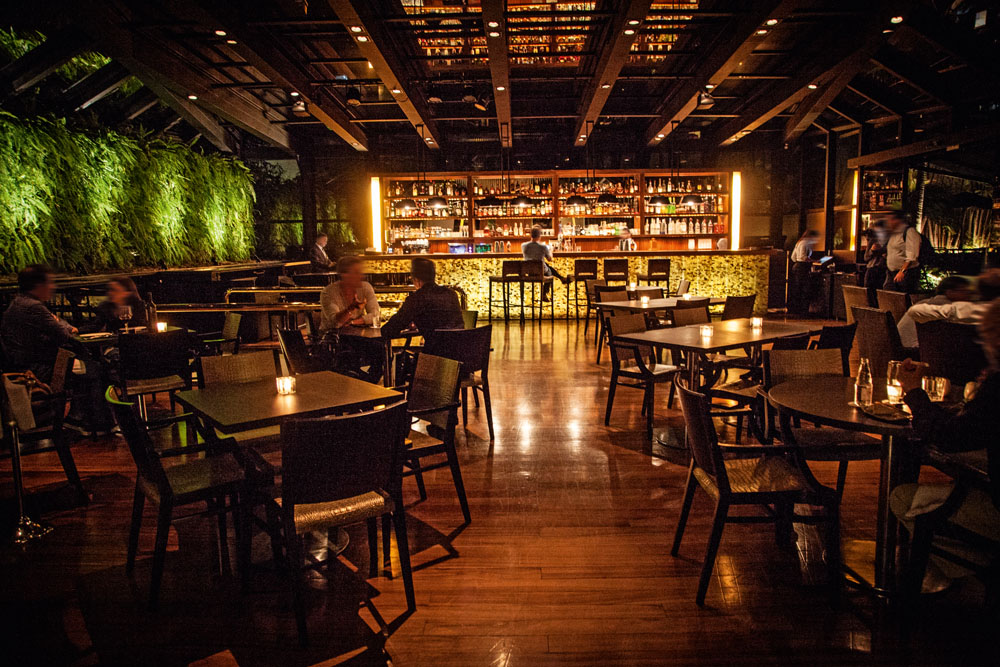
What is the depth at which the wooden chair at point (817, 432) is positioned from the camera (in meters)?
2.69

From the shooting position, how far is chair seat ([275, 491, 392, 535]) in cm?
219

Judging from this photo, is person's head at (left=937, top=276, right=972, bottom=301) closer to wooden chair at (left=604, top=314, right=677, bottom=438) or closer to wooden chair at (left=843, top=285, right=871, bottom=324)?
wooden chair at (left=843, top=285, right=871, bottom=324)

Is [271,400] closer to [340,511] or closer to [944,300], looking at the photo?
[340,511]

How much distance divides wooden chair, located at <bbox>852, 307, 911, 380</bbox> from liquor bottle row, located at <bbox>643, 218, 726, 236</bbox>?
289 inches

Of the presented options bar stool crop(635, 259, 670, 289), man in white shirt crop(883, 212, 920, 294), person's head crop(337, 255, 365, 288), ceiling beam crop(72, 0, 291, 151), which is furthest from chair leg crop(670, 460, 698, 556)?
bar stool crop(635, 259, 670, 289)

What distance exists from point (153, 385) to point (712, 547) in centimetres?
387

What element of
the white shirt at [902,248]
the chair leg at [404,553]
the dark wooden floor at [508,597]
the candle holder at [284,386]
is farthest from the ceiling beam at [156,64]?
the white shirt at [902,248]

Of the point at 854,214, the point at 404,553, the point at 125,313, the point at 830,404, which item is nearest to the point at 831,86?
the point at 854,214

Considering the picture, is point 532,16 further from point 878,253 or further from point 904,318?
point 878,253

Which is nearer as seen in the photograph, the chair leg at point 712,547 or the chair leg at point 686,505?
the chair leg at point 712,547

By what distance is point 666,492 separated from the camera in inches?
135

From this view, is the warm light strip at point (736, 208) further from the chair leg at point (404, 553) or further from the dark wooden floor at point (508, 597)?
the chair leg at point (404, 553)

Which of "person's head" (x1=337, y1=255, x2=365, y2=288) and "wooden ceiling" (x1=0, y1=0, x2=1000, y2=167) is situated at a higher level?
"wooden ceiling" (x1=0, y1=0, x2=1000, y2=167)

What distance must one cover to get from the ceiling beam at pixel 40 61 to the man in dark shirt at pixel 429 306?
601 centimetres
